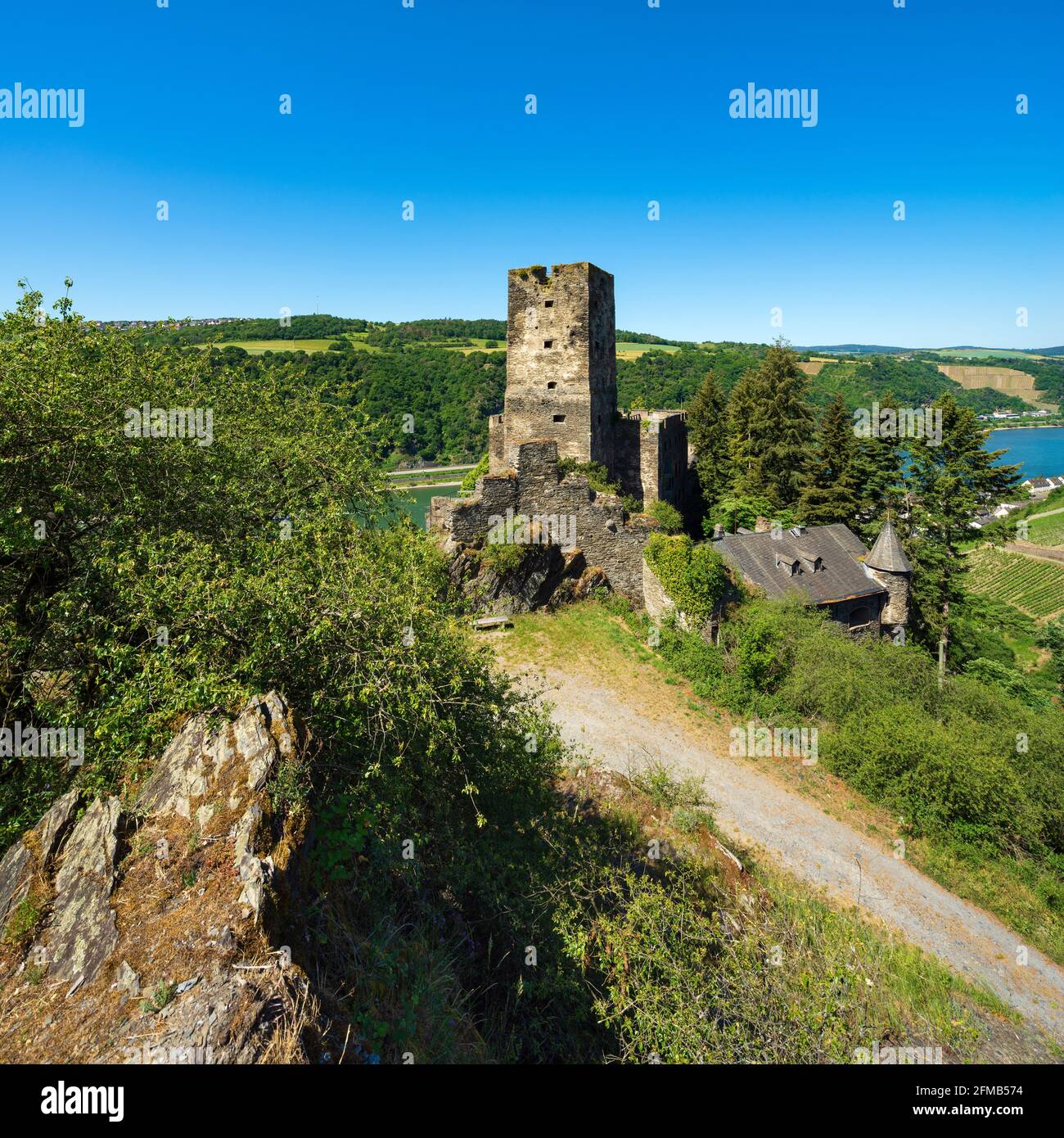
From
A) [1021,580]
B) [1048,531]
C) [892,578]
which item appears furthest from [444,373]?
[1048,531]

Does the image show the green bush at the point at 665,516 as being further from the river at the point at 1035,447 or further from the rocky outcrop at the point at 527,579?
the river at the point at 1035,447

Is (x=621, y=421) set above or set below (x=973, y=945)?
above

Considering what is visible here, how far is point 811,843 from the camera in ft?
42.4

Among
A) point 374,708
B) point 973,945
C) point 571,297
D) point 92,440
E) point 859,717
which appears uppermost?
point 571,297

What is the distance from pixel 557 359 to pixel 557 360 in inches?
2.9

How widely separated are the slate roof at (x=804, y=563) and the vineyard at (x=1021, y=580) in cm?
3661

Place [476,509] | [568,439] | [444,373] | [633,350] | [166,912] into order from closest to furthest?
[166,912]
[476,509]
[568,439]
[444,373]
[633,350]

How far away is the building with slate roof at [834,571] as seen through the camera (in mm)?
24812

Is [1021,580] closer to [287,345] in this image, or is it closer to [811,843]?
[811,843]

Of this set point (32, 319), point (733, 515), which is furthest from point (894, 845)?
point (733, 515)

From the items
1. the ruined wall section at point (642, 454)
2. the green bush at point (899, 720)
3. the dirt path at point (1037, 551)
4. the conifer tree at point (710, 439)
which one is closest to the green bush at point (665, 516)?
the ruined wall section at point (642, 454)

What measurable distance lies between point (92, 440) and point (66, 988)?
586 centimetres
